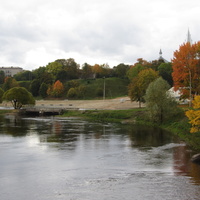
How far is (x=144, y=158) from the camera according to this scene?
99.9ft

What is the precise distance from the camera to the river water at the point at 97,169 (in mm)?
20422

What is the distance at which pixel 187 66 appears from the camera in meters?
64.2

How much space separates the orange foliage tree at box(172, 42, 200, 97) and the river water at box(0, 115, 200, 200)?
2477 cm

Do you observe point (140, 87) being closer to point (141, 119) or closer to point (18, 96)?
point (141, 119)

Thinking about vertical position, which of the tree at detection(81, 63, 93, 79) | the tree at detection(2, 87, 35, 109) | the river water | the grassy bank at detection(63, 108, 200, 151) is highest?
the tree at detection(81, 63, 93, 79)

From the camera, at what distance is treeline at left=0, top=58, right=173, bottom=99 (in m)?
133

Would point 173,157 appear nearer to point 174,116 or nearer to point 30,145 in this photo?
point 30,145

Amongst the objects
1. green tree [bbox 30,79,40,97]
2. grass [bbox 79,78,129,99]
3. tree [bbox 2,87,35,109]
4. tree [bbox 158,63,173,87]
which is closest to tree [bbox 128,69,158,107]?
tree [bbox 2,87,35,109]

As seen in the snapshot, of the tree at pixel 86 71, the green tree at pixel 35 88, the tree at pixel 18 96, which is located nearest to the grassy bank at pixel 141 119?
the tree at pixel 18 96

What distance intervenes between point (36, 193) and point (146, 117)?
150ft

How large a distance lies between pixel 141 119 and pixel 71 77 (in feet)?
364

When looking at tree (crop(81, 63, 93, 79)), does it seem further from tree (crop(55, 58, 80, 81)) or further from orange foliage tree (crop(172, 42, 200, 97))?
orange foliage tree (crop(172, 42, 200, 97))

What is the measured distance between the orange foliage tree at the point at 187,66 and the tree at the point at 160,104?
8042mm

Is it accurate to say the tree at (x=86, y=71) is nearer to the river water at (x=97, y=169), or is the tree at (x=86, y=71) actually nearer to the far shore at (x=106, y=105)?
the far shore at (x=106, y=105)
